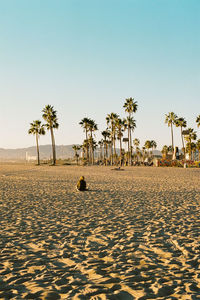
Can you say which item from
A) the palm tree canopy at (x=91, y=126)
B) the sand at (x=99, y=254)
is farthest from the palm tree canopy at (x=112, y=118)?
the sand at (x=99, y=254)

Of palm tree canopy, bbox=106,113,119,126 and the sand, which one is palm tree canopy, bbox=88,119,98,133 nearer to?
palm tree canopy, bbox=106,113,119,126

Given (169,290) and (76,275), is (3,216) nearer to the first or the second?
(76,275)

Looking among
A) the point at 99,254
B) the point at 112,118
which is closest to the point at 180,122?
the point at 112,118

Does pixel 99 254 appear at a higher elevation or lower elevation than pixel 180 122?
lower

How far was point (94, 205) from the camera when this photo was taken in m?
12.7

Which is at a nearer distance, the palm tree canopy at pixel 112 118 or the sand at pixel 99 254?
the sand at pixel 99 254

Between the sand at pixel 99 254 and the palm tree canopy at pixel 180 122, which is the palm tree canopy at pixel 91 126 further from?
the sand at pixel 99 254

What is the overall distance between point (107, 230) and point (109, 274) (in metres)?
3.16

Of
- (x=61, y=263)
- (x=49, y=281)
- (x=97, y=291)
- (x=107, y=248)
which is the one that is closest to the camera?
(x=97, y=291)

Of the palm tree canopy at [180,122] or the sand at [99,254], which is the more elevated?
the palm tree canopy at [180,122]

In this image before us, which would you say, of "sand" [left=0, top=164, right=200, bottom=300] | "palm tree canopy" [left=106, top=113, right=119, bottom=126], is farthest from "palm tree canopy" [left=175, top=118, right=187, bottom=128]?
"sand" [left=0, top=164, right=200, bottom=300]

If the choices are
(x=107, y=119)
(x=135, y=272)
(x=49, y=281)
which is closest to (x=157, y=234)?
(x=135, y=272)

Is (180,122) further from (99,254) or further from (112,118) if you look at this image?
(99,254)

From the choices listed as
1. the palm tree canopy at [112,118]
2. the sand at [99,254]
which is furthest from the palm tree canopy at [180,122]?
the sand at [99,254]
